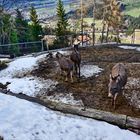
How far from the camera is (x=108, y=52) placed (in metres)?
19.5

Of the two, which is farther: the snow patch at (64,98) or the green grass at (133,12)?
the green grass at (133,12)

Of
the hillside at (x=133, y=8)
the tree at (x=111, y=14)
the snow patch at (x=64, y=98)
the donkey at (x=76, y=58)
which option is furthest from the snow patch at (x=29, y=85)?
the hillside at (x=133, y=8)

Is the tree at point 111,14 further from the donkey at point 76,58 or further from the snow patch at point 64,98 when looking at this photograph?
the snow patch at point 64,98

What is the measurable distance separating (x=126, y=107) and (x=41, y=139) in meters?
4.10

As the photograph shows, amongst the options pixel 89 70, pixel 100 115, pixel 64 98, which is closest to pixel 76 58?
pixel 89 70

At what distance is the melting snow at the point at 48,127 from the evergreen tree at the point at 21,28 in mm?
48981

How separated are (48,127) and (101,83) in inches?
213

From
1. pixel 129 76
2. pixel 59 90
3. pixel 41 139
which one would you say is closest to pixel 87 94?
pixel 59 90

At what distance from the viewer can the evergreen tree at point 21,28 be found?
58344 mm

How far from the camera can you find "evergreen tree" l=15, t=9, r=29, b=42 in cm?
5834

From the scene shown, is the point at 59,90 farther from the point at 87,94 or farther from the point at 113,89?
the point at 113,89

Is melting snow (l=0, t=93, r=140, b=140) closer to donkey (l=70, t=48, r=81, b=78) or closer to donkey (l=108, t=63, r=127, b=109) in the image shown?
donkey (l=108, t=63, r=127, b=109)

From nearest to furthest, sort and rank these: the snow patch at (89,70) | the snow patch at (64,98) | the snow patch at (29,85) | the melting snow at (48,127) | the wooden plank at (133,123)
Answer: the melting snow at (48,127)
the wooden plank at (133,123)
the snow patch at (64,98)
the snow patch at (29,85)
the snow patch at (89,70)

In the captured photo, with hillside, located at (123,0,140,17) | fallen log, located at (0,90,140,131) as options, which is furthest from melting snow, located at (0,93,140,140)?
hillside, located at (123,0,140,17)
